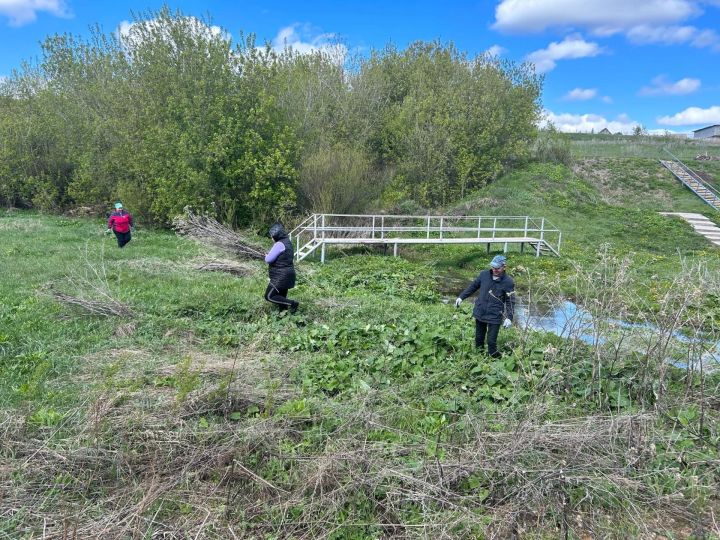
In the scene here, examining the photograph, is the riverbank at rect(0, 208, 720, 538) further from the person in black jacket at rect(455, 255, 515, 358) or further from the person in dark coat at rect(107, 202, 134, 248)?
the person in dark coat at rect(107, 202, 134, 248)

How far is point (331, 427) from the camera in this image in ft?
14.9

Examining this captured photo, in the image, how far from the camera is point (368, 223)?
717 inches

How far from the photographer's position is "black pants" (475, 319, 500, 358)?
6.59 metres

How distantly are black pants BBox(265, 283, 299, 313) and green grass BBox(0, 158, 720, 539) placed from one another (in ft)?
0.87

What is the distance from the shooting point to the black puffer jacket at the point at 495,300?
6.49 metres

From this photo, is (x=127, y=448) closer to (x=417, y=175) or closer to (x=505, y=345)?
(x=505, y=345)

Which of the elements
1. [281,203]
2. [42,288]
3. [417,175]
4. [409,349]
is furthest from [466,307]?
[417,175]

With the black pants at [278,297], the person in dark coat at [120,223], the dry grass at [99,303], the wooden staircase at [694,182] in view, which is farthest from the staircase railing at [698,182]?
the dry grass at [99,303]

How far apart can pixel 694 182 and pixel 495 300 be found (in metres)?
26.4

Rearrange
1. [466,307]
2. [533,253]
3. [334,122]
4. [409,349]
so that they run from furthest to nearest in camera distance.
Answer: [334,122]
[533,253]
[466,307]
[409,349]

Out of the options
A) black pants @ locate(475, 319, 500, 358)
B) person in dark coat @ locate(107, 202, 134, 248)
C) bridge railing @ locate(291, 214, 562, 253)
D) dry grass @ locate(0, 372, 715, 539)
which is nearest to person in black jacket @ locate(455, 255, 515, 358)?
black pants @ locate(475, 319, 500, 358)

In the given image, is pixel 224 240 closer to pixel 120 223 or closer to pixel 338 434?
pixel 120 223

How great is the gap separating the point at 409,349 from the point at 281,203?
12.1 metres

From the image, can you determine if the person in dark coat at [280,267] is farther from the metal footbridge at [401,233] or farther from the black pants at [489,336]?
the metal footbridge at [401,233]
